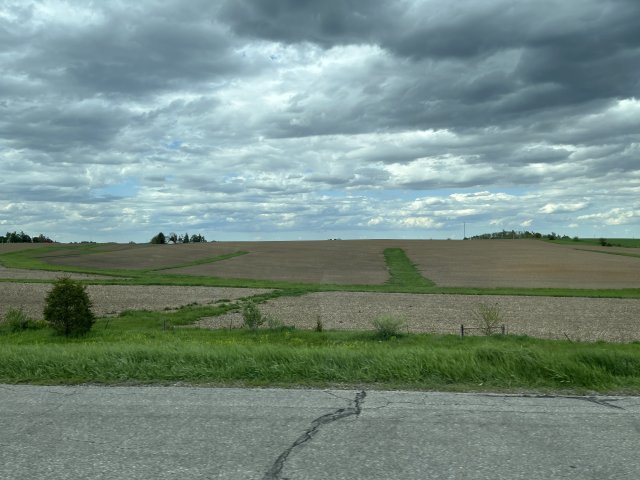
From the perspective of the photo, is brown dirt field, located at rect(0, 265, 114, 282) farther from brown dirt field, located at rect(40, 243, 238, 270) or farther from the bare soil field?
the bare soil field

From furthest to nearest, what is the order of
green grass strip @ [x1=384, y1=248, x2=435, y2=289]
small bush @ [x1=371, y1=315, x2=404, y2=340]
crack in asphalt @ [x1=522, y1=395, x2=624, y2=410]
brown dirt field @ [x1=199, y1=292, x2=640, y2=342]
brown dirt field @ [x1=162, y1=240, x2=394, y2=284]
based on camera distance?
brown dirt field @ [x1=162, y1=240, x2=394, y2=284]
green grass strip @ [x1=384, y1=248, x2=435, y2=289]
brown dirt field @ [x1=199, y1=292, x2=640, y2=342]
small bush @ [x1=371, y1=315, x2=404, y2=340]
crack in asphalt @ [x1=522, y1=395, x2=624, y2=410]

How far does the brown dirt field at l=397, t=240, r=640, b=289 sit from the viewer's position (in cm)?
4964

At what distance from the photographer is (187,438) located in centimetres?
518

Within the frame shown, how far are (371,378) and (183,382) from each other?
2.35m

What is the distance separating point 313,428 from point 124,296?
33615 millimetres

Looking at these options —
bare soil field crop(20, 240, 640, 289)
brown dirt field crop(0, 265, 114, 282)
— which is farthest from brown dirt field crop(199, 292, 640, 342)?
brown dirt field crop(0, 265, 114, 282)

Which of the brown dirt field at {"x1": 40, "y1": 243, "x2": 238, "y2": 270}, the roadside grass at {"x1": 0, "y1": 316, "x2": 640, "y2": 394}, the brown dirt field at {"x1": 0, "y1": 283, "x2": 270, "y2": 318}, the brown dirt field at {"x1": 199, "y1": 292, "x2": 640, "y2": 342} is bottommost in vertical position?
the brown dirt field at {"x1": 199, "y1": 292, "x2": 640, "y2": 342}

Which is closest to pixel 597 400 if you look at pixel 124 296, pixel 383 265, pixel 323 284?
pixel 124 296

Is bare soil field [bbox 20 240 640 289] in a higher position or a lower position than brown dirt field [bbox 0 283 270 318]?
higher

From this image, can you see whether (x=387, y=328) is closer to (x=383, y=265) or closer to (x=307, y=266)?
(x=307, y=266)

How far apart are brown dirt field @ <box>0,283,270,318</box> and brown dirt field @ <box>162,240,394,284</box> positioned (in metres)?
12.1

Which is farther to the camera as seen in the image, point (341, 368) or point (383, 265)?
point (383, 265)

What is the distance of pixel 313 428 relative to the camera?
5422mm

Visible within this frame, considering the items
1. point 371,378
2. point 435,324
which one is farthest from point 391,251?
point 371,378
